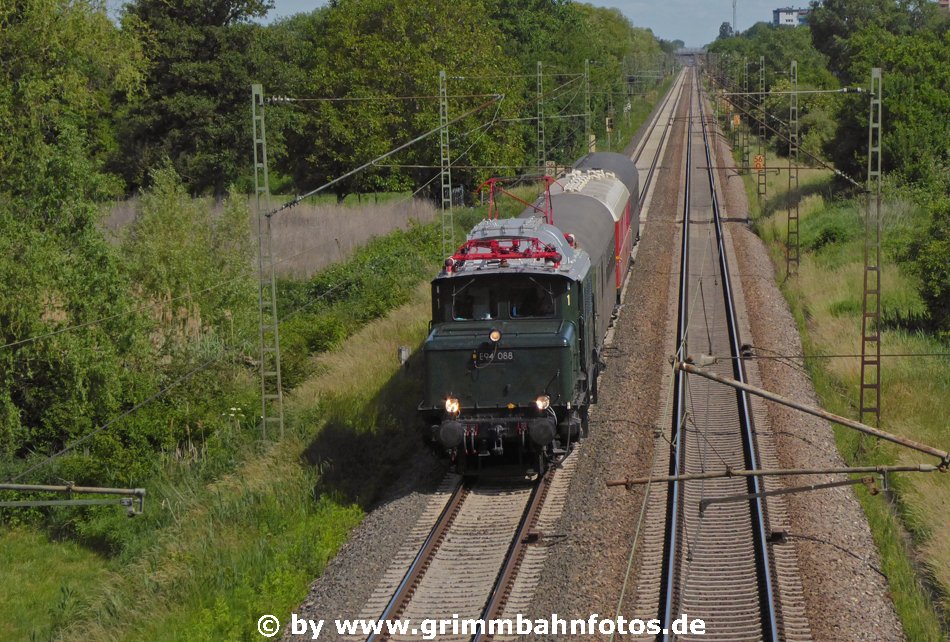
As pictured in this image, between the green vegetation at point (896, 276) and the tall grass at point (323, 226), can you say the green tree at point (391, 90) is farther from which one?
the green vegetation at point (896, 276)

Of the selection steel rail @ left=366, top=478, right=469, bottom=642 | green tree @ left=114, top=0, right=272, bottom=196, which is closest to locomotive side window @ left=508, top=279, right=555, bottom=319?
steel rail @ left=366, top=478, right=469, bottom=642

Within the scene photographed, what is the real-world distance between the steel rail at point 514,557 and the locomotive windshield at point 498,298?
267 cm

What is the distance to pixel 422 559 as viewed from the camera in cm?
1421

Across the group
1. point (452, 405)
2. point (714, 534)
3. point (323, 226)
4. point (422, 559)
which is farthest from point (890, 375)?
point (323, 226)

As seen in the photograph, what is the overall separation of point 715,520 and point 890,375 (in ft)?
28.7

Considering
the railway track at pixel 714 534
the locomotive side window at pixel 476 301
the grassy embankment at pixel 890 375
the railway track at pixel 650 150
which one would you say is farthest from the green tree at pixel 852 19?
the locomotive side window at pixel 476 301

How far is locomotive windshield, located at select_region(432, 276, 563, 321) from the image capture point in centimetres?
1677

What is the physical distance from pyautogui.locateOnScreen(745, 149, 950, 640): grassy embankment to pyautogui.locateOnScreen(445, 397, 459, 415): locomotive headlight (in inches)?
241

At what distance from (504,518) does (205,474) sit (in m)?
8.41

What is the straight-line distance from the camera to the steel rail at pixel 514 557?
1270 cm

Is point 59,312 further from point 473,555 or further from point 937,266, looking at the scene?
point 937,266

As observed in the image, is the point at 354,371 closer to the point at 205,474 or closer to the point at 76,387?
the point at 205,474

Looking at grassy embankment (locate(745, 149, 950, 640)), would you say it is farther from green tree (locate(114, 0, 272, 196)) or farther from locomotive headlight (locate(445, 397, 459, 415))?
green tree (locate(114, 0, 272, 196))

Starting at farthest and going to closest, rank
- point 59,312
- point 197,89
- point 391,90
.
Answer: point 391,90 → point 197,89 → point 59,312
